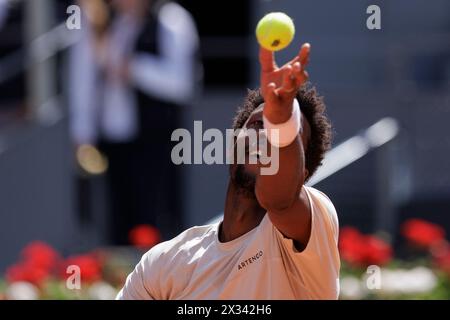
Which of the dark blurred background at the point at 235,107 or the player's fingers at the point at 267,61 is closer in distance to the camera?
the player's fingers at the point at 267,61

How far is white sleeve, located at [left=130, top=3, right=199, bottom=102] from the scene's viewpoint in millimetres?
8094

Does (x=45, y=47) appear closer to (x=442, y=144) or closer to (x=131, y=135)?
(x=131, y=135)

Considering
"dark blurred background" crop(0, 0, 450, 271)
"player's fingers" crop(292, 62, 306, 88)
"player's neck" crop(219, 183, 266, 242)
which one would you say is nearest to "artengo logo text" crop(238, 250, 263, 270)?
"player's neck" crop(219, 183, 266, 242)

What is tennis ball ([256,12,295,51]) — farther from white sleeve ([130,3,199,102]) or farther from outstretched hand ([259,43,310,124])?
white sleeve ([130,3,199,102])

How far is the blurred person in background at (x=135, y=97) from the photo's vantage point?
26.7 ft

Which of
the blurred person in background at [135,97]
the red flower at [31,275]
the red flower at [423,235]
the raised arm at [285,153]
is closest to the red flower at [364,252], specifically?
the red flower at [423,235]

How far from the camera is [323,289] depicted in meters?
3.27

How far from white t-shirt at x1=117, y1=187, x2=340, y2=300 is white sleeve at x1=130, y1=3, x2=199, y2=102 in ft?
15.6

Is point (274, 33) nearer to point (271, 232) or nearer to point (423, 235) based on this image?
point (271, 232)

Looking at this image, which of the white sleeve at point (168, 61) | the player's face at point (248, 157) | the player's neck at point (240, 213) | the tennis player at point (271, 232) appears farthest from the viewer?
the white sleeve at point (168, 61)

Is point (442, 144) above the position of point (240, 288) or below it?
above

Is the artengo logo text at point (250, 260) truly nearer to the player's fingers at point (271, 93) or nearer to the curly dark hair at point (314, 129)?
the curly dark hair at point (314, 129)
